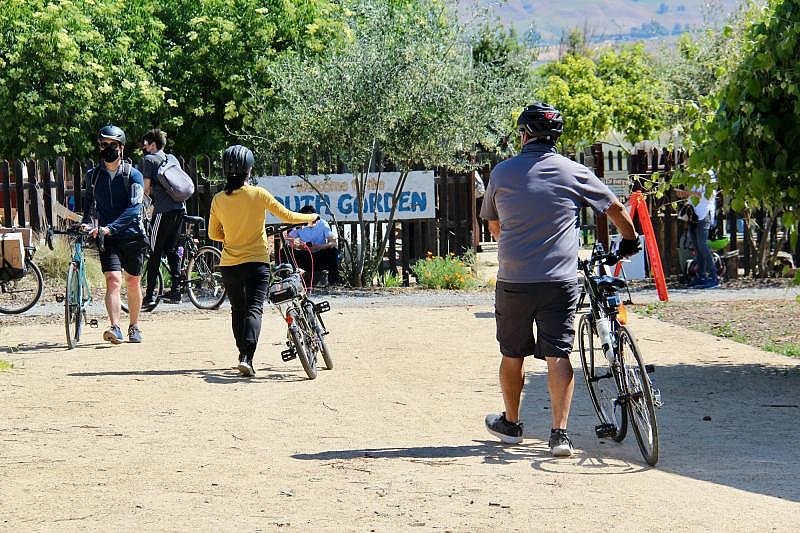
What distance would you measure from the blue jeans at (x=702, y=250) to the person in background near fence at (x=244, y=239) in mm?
8143

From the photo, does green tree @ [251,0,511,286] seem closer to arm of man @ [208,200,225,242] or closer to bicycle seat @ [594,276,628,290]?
arm of man @ [208,200,225,242]

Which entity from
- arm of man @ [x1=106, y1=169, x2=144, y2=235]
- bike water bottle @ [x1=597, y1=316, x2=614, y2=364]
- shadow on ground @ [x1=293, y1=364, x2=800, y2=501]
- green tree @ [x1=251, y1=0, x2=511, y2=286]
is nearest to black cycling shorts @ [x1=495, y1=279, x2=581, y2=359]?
bike water bottle @ [x1=597, y1=316, x2=614, y2=364]

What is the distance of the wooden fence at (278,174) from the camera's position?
722 inches

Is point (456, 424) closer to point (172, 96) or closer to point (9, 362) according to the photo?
point (9, 362)

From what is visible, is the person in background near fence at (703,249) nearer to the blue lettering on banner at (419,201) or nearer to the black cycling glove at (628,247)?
the blue lettering on banner at (419,201)

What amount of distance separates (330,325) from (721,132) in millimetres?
5790

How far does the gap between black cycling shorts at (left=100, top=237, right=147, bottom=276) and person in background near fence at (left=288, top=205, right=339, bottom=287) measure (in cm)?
479

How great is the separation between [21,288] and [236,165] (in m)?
6.50

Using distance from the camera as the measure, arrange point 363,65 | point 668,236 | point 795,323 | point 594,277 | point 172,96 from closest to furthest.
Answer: point 594,277 < point 795,323 < point 363,65 < point 668,236 < point 172,96

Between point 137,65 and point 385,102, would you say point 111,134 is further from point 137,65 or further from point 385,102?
point 137,65

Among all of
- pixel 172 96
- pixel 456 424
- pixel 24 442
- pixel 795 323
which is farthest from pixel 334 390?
pixel 172 96

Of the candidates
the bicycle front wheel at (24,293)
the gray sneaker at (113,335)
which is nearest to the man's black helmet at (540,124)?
the gray sneaker at (113,335)

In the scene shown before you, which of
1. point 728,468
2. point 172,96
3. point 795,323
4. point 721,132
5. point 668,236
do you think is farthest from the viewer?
point 172,96

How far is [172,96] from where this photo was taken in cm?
2658
